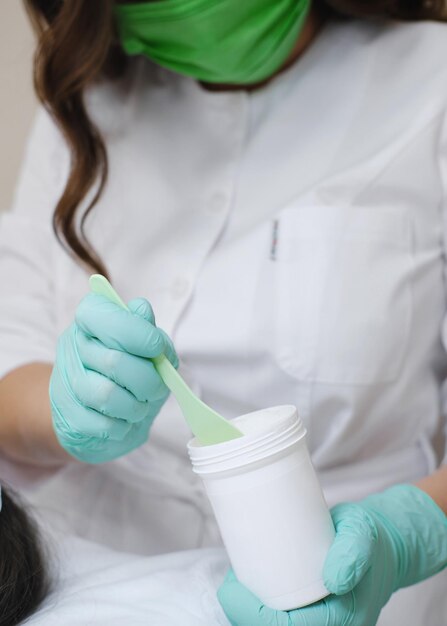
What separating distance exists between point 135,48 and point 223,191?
0.75 ft

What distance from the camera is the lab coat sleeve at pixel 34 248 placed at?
124 cm

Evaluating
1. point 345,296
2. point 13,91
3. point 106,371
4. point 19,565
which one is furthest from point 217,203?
point 13,91

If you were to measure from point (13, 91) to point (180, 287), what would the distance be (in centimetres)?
78

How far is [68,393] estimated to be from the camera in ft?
2.93

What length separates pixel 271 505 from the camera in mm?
720

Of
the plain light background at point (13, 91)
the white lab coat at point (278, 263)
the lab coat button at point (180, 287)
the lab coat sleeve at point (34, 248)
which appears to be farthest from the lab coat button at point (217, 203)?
the plain light background at point (13, 91)

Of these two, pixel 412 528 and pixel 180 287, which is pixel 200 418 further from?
pixel 180 287

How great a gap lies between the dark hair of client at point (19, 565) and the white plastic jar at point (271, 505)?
0.72 ft

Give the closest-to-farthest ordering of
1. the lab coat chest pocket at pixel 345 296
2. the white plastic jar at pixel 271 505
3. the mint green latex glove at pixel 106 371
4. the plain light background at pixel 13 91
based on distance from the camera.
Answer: the white plastic jar at pixel 271 505
the mint green latex glove at pixel 106 371
the lab coat chest pocket at pixel 345 296
the plain light background at pixel 13 91

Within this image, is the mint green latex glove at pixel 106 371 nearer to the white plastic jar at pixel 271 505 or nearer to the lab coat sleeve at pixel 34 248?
the white plastic jar at pixel 271 505

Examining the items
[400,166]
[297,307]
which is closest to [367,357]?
[297,307]

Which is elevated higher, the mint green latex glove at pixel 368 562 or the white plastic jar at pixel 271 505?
the white plastic jar at pixel 271 505

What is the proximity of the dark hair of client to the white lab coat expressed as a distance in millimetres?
307

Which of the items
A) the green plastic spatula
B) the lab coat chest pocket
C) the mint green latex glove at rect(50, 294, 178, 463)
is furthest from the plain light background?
the green plastic spatula
